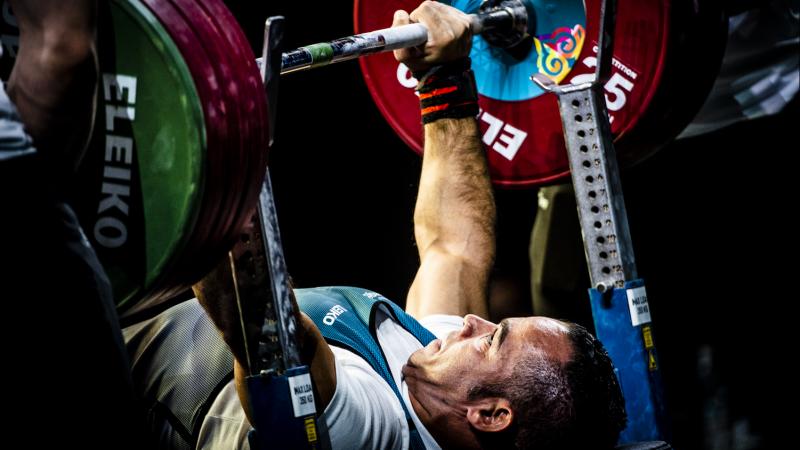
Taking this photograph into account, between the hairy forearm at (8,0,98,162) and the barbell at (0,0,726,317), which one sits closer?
the hairy forearm at (8,0,98,162)

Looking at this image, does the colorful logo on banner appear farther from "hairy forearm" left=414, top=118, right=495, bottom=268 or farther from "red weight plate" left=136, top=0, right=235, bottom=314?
"red weight plate" left=136, top=0, right=235, bottom=314

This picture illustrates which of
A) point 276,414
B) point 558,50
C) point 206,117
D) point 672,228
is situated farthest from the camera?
point 672,228

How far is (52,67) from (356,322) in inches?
52.6

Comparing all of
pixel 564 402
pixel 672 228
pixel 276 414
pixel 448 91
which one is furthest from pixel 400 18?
pixel 672 228

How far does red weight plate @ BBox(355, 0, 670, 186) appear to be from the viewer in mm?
2611

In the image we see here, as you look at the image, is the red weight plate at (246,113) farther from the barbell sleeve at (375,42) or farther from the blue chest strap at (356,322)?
the blue chest strap at (356,322)

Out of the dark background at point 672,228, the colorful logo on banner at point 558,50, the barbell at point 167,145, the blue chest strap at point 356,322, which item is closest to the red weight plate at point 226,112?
the barbell at point 167,145

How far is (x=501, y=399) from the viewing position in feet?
7.95

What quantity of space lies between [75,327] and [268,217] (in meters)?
0.54

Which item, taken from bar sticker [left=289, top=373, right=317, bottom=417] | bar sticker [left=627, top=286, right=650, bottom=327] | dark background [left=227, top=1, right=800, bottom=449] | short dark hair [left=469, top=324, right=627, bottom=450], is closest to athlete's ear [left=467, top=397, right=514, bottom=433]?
short dark hair [left=469, top=324, right=627, bottom=450]

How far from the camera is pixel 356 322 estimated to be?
2471mm

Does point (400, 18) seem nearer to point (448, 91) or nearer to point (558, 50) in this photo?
point (448, 91)

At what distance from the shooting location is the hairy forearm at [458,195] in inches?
110

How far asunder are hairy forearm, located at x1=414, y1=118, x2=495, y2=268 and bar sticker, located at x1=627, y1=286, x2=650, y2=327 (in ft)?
1.73
